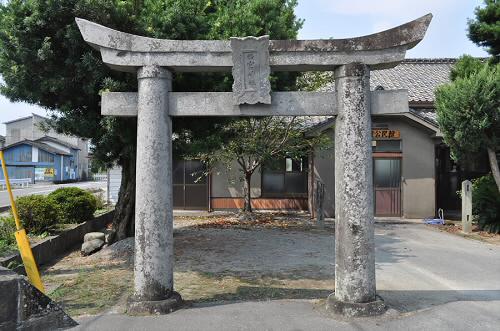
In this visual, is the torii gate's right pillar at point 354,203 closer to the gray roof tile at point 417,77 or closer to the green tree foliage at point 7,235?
the green tree foliage at point 7,235

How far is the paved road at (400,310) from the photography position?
535 cm

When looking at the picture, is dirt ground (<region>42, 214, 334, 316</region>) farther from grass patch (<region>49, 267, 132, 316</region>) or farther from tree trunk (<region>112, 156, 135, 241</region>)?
tree trunk (<region>112, 156, 135, 241</region>)

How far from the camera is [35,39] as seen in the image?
8.29 m

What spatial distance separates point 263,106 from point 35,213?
7.24 metres

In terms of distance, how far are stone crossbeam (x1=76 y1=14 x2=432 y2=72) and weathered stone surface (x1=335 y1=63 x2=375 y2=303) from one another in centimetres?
25

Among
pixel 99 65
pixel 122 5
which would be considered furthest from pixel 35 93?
pixel 122 5

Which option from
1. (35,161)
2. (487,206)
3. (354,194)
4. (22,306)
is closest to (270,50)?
(354,194)

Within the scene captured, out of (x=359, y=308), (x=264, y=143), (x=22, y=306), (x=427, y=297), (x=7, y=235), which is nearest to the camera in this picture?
(x=22, y=306)

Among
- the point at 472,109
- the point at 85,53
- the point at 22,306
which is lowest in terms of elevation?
the point at 22,306

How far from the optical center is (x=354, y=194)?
576cm

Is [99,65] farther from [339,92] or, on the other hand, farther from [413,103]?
[413,103]

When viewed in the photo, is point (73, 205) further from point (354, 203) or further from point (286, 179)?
point (354, 203)

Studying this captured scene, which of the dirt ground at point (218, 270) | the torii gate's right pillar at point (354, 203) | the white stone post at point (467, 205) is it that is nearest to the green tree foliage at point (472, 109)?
the white stone post at point (467, 205)

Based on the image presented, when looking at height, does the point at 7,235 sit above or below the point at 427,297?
above
